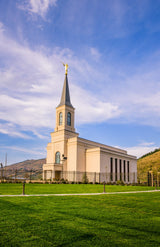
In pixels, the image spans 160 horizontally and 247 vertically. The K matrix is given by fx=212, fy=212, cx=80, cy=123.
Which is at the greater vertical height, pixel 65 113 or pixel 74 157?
pixel 65 113

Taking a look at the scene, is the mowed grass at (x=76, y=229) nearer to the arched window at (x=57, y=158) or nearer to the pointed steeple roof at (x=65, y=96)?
the arched window at (x=57, y=158)

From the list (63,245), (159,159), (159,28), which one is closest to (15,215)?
(63,245)

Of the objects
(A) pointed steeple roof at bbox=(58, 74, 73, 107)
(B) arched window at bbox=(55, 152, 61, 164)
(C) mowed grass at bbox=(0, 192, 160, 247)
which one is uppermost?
(A) pointed steeple roof at bbox=(58, 74, 73, 107)

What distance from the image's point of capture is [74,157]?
4231 cm

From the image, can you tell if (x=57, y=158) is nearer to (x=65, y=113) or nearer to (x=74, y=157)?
(x=74, y=157)

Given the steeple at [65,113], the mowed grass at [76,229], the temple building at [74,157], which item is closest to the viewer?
the mowed grass at [76,229]

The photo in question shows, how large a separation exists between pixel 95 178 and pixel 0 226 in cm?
3552

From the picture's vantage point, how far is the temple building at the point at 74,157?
41.8 meters

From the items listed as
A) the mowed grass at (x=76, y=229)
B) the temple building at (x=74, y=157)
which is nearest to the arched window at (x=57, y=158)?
the temple building at (x=74, y=157)

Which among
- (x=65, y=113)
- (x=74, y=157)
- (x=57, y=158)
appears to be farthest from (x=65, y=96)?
(x=74, y=157)

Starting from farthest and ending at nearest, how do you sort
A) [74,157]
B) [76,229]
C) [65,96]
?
1. [65,96]
2. [74,157]
3. [76,229]

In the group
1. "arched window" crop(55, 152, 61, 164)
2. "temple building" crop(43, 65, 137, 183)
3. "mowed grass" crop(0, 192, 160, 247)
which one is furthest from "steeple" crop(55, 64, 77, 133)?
"mowed grass" crop(0, 192, 160, 247)

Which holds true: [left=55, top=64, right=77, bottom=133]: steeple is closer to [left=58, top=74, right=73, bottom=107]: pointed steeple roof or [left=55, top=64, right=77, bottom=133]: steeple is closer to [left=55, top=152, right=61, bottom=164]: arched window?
[left=58, top=74, right=73, bottom=107]: pointed steeple roof

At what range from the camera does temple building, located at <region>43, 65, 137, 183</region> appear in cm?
4175
